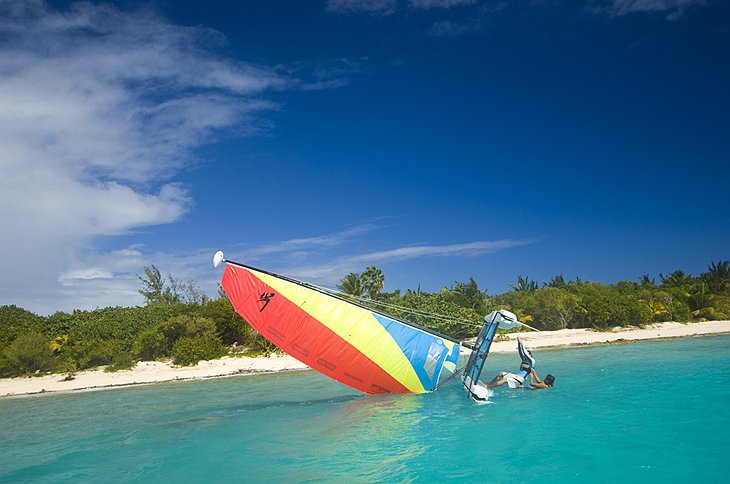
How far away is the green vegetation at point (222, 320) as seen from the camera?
2939cm

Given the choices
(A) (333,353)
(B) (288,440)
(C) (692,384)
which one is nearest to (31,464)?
(B) (288,440)

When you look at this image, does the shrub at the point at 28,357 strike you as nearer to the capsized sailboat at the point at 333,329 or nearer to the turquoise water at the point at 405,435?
the turquoise water at the point at 405,435

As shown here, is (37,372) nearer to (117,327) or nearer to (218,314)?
(117,327)

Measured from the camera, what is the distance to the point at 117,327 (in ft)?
105

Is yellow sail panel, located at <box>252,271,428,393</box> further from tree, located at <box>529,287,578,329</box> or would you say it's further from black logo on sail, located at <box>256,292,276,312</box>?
tree, located at <box>529,287,578,329</box>

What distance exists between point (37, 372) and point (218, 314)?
11221 mm

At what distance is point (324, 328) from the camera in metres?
13.3

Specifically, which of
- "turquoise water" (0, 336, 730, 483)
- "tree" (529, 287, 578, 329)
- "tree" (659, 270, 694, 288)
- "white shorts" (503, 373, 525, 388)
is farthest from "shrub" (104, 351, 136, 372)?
"tree" (659, 270, 694, 288)

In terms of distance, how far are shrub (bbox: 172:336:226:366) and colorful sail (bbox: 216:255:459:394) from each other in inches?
710

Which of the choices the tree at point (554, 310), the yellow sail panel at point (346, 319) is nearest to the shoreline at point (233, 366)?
the tree at point (554, 310)

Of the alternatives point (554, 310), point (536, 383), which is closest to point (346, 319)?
point (536, 383)

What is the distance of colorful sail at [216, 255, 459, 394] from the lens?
13.3 metres

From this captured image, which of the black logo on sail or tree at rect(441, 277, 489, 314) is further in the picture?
tree at rect(441, 277, 489, 314)

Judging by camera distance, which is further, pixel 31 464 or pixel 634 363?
pixel 634 363
